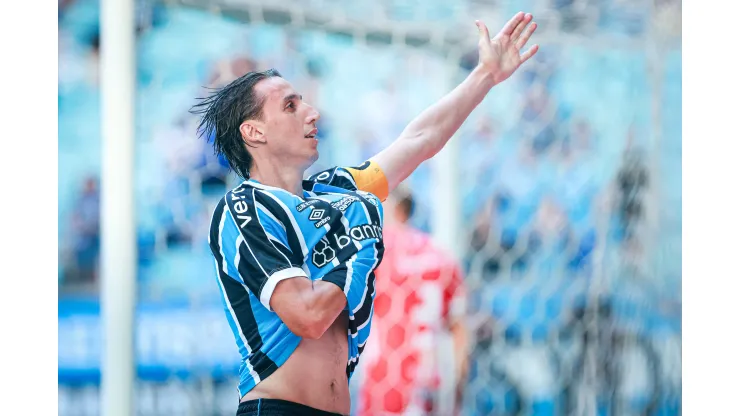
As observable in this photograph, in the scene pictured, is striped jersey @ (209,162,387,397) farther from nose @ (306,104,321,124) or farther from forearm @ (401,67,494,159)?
forearm @ (401,67,494,159)

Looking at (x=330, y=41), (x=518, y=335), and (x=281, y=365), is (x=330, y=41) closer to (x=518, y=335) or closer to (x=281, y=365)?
(x=518, y=335)

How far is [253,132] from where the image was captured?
163 cm

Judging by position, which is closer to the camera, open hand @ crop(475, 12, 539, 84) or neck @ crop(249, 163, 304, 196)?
neck @ crop(249, 163, 304, 196)

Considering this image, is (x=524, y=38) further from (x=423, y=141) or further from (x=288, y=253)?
(x=288, y=253)

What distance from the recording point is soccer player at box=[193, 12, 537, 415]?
141 centimetres

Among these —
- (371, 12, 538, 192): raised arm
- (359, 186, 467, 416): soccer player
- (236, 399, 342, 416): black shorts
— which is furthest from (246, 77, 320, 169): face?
(359, 186, 467, 416): soccer player

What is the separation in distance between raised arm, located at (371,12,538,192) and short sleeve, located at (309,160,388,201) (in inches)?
1.0

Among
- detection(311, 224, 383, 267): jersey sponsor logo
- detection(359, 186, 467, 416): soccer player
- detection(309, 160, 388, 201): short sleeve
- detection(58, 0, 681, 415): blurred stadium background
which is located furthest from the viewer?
detection(58, 0, 681, 415): blurred stadium background

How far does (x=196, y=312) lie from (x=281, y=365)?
1.49 meters

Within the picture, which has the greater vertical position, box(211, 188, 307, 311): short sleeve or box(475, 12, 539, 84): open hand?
box(475, 12, 539, 84): open hand

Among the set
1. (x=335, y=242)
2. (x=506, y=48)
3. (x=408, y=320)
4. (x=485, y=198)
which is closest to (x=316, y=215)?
(x=335, y=242)

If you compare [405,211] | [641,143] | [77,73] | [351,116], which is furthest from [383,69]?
[77,73]

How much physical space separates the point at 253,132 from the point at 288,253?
0.98 ft

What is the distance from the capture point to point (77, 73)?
3.88 m
